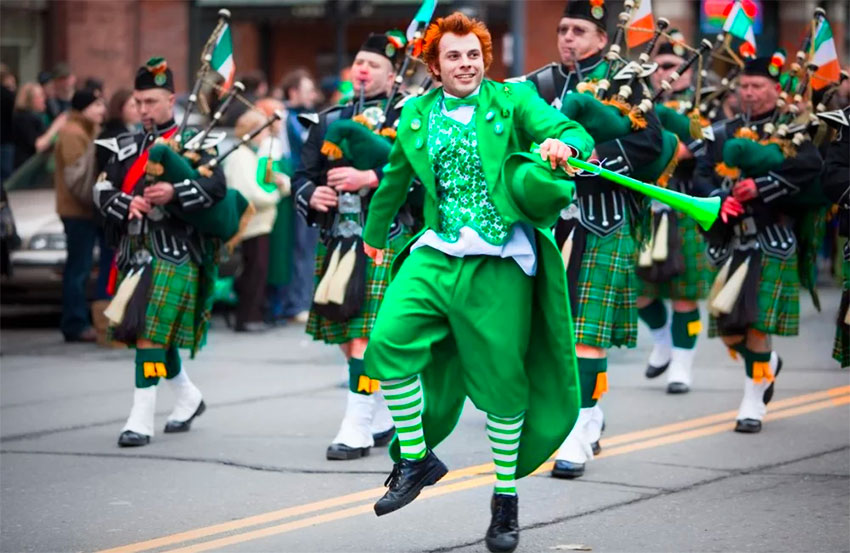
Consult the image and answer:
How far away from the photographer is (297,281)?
15.1 metres

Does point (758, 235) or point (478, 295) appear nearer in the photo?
point (478, 295)

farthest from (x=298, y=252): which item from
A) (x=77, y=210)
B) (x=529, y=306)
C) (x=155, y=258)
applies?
(x=529, y=306)

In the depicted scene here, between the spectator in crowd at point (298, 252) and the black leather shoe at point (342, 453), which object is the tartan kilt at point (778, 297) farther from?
the spectator in crowd at point (298, 252)

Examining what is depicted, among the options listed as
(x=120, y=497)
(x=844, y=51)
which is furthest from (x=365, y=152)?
(x=844, y=51)

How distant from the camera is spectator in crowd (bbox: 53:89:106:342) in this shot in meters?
13.1

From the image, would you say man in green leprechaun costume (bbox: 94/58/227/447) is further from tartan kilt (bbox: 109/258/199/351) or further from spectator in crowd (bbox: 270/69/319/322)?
spectator in crowd (bbox: 270/69/319/322)

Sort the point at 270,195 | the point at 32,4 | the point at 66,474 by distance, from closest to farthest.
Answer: the point at 66,474, the point at 270,195, the point at 32,4

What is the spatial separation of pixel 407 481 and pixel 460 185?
113cm

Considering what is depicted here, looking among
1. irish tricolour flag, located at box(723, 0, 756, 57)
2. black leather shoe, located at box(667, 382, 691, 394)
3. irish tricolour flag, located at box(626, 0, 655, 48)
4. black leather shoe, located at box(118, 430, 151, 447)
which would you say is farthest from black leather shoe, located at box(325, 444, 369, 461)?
irish tricolour flag, located at box(723, 0, 756, 57)

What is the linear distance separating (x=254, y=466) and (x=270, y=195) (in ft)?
21.2

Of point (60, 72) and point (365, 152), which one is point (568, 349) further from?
point (60, 72)

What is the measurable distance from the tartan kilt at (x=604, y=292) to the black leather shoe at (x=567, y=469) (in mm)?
583

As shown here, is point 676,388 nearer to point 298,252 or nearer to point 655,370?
point 655,370

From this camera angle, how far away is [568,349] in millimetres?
6250
